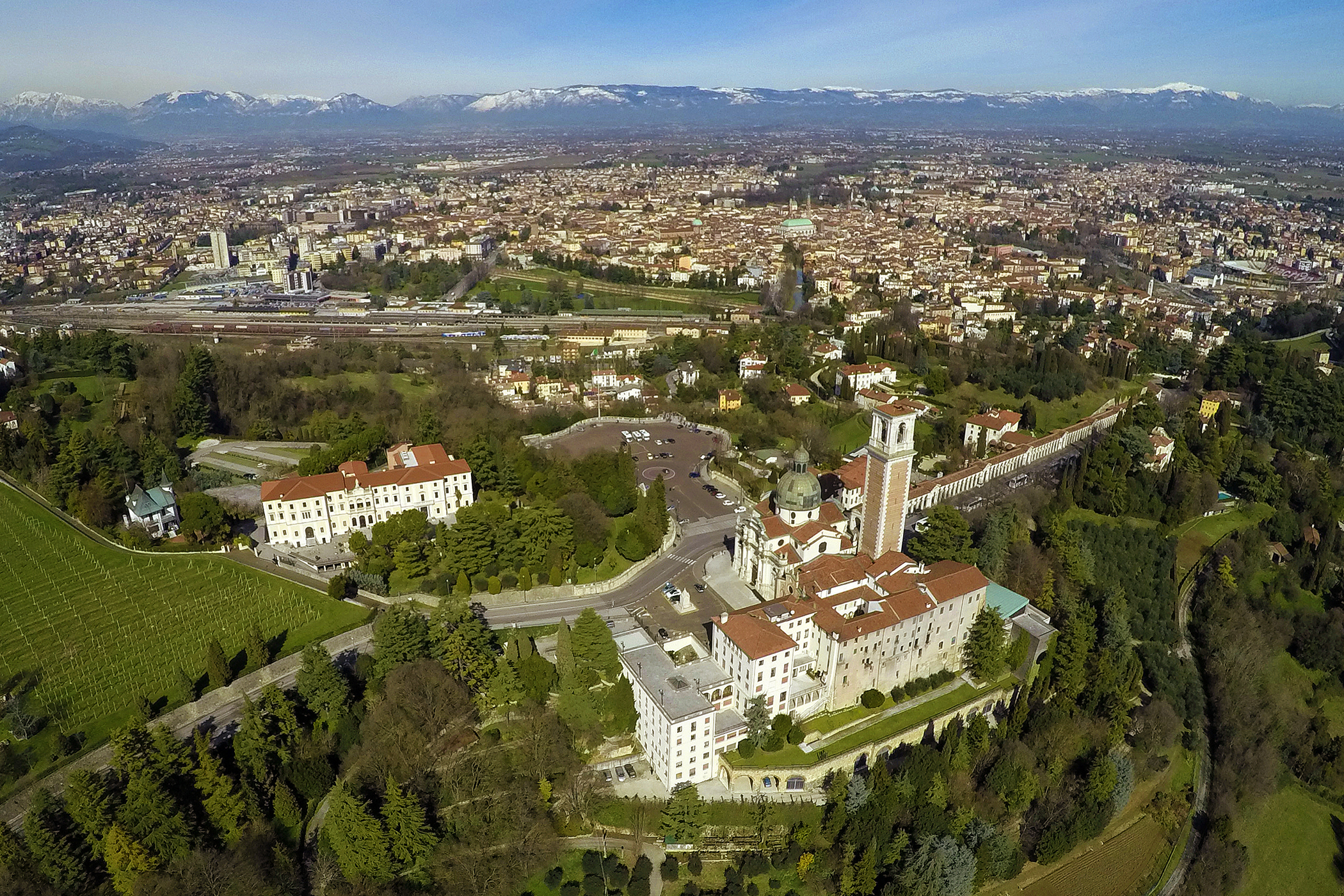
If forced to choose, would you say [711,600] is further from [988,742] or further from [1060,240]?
[1060,240]

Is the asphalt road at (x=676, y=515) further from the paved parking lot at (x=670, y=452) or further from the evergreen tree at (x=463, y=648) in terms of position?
the evergreen tree at (x=463, y=648)

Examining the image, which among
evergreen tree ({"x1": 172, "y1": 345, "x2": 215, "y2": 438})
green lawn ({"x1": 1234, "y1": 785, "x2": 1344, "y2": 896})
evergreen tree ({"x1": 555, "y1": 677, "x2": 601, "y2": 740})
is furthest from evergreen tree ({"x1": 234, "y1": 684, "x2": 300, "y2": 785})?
green lawn ({"x1": 1234, "y1": 785, "x2": 1344, "y2": 896})

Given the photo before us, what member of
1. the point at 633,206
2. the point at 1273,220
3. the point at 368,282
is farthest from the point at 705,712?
the point at 1273,220

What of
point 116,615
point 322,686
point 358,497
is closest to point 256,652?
point 322,686

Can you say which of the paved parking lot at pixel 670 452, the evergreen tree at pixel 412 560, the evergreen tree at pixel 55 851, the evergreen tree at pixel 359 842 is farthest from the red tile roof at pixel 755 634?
the evergreen tree at pixel 55 851

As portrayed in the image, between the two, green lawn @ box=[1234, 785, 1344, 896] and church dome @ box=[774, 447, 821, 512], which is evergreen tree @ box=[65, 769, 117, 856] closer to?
church dome @ box=[774, 447, 821, 512]

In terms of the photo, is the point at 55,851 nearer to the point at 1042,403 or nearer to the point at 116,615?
the point at 116,615
